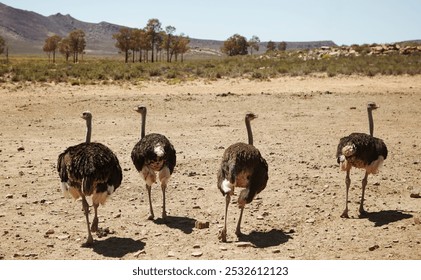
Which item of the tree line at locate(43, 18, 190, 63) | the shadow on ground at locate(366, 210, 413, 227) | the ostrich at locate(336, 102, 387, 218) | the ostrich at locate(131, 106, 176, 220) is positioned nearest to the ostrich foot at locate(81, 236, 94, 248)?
the ostrich at locate(131, 106, 176, 220)

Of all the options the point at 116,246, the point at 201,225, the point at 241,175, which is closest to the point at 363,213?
the point at 241,175

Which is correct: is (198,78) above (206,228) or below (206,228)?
above

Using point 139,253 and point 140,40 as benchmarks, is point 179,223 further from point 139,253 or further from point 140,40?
point 140,40

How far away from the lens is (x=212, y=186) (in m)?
8.91

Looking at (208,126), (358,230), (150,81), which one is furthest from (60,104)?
(358,230)

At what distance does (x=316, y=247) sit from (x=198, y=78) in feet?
75.6

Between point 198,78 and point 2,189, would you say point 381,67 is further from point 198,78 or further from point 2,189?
point 2,189

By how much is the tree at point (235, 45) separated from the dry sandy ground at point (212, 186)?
3062 inches

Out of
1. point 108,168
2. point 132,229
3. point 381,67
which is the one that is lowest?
point 132,229

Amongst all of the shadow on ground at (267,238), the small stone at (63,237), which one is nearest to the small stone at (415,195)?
the shadow on ground at (267,238)

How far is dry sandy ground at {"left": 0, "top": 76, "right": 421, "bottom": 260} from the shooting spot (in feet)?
20.3

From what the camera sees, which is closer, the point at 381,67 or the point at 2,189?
the point at 2,189

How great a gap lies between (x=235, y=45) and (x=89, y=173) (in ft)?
300
